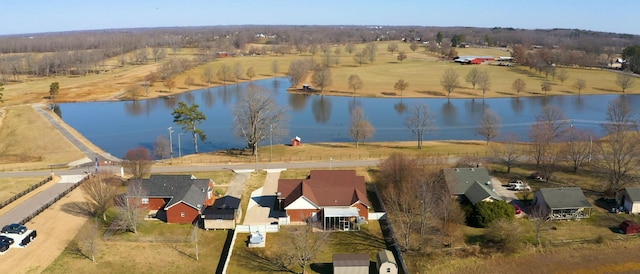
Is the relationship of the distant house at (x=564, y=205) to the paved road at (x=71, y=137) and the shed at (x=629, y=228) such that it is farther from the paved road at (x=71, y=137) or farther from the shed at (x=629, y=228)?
the paved road at (x=71, y=137)

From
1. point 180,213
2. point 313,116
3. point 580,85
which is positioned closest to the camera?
point 180,213

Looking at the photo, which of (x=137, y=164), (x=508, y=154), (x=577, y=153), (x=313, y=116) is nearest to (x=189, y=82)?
(x=313, y=116)

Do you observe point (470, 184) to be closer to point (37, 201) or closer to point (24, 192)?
point (37, 201)

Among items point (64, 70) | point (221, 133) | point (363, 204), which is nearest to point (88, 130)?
point (221, 133)

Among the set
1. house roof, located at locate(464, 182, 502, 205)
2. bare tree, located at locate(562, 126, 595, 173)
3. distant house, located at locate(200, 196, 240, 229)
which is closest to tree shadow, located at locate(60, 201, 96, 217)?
distant house, located at locate(200, 196, 240, 229)

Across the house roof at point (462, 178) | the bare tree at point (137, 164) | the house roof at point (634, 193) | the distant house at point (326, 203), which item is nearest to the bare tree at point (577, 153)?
the house roof at point (634, 193)

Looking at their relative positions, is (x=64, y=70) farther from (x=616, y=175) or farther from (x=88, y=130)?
(x=616, y=175)
